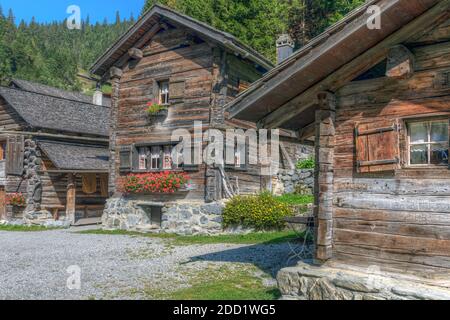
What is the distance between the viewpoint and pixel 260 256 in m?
10.1

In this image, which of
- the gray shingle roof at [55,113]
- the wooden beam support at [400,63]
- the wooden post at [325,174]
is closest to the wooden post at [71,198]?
the gray shingle roof at [55,113]

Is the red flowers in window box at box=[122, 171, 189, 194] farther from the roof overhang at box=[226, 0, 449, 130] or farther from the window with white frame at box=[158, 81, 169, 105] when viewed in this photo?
the roof overhang at box=[226, 0, 449, 130]

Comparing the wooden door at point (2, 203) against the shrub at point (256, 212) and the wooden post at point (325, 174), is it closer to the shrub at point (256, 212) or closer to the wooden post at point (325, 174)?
the shrub at point (256, 212)

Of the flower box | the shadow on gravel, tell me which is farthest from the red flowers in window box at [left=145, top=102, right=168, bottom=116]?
the shadow on gravel

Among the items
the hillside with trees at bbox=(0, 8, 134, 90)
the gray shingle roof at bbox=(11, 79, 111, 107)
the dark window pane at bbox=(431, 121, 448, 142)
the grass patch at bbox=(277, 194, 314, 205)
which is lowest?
the grass patch at bbox=(277, 194, 314, 205)

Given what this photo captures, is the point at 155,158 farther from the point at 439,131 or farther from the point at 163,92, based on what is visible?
the point at 439,131

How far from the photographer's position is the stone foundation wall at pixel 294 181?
60.3ft

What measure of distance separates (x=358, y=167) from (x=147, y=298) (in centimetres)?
406

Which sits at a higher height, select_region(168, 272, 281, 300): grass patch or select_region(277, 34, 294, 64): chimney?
select_region(277, 34, 294, 64): chimney

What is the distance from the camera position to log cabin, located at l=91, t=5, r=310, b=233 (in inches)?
575

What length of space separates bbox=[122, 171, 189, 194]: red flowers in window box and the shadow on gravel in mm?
4515

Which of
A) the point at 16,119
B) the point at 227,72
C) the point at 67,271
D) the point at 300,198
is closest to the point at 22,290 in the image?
the point at 67,271

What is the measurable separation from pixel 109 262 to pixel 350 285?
20.9 feet

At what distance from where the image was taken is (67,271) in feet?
29.9
